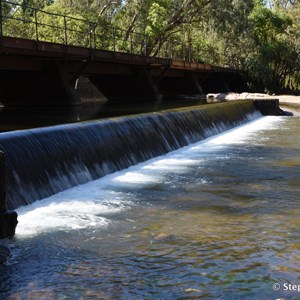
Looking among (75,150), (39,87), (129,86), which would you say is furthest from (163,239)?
(129,86)

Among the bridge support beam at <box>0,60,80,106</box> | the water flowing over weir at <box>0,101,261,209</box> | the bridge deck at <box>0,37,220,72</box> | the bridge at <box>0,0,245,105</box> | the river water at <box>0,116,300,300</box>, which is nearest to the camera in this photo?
the river water at <box>0,116,300,300</box>

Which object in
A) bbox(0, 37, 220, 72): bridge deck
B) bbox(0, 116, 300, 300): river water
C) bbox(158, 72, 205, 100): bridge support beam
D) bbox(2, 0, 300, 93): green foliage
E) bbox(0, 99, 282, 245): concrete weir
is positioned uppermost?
bbox(2, 0, 300, 93): green foliage

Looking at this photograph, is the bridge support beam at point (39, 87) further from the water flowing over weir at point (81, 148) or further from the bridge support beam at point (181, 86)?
the bridge support beam at point (181, 86)

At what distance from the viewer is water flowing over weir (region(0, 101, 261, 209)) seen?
7562 millimetres

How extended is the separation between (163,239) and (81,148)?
13.1 feet

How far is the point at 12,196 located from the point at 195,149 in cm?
681

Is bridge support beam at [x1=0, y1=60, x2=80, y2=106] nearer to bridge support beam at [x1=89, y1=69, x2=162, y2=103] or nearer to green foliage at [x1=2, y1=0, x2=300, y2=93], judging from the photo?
bridge support beam at [x1=89, y1=69, x2=162, y2=103]

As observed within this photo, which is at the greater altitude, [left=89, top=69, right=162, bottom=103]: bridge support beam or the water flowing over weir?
[left=89, top=69, right=162, bottom=103]: bridge support beam

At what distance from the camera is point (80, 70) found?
2062cm

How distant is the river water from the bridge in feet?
28.8

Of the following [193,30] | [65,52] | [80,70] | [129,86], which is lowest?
[129,86]

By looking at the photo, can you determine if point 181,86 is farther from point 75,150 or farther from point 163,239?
point 163,239

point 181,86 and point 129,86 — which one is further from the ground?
point 129,86

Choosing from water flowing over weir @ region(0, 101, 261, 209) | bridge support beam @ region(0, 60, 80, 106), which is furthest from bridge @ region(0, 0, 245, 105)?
water flowing over weir @ region(0, 101, 261, 209)
